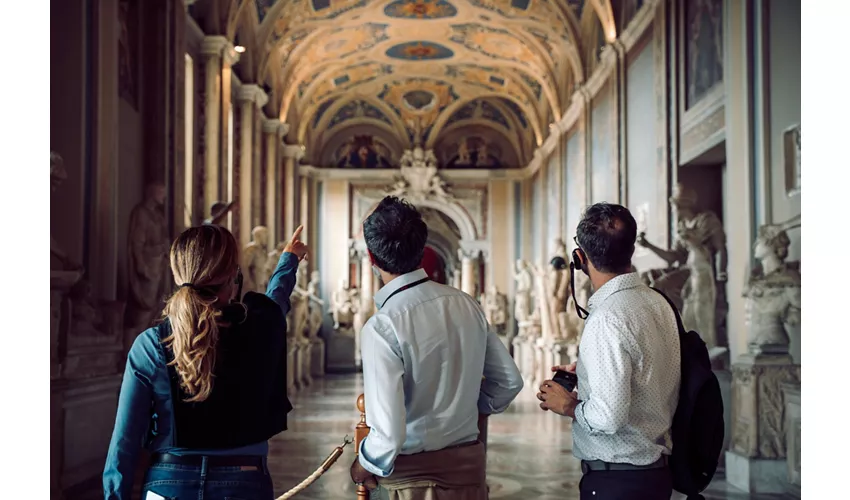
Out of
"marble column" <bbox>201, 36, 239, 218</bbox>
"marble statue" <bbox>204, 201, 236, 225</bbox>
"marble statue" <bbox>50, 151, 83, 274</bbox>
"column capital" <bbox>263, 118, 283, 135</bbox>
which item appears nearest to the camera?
"marble statue" <bbox>50, 151, 83, 274</bbox>

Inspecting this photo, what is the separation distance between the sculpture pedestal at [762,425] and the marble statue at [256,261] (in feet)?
28.0

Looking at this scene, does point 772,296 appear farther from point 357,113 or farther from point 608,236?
point 357,113

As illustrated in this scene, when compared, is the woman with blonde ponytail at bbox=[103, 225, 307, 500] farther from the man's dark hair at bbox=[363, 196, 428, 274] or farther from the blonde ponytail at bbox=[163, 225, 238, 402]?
the man's dark hair at bbox=[363, 196, 428, 274]

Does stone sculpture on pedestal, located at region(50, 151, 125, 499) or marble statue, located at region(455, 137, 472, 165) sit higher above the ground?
marble statue, located at region(455, 137, 472, 165)

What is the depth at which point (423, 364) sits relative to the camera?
2684 mm

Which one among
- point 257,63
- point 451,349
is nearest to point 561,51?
point 257,63

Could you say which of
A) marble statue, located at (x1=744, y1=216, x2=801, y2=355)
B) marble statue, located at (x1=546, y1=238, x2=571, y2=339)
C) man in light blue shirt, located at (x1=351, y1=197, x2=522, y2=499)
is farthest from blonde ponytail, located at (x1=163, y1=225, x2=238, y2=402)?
marble statue, located at (x1=546, y1=238, x2=571, y2=339)

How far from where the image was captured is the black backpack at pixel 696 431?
2.70m

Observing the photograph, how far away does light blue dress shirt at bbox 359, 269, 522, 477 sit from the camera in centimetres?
258

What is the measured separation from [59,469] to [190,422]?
5114 millimetres

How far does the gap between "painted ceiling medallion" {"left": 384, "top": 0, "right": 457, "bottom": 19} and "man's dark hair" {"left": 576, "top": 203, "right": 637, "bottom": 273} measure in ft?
59.9

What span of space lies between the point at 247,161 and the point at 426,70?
30.6 ft

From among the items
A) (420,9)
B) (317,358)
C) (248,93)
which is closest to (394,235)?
(248,93)
